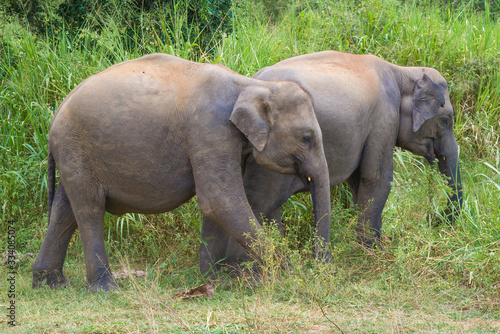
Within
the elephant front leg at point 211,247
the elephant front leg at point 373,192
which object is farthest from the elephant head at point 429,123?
the elephant front leg at point 211,247

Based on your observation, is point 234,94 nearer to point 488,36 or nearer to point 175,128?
point 175,128

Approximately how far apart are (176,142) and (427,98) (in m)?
2.39

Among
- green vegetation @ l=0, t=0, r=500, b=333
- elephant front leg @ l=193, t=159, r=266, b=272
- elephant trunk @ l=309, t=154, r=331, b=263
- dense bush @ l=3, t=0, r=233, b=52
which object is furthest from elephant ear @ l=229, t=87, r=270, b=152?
dense bush @ l=3, t=0, r=233, b=52

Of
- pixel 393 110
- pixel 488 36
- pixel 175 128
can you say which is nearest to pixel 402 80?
pixel 393 110

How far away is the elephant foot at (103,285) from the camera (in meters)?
4.73

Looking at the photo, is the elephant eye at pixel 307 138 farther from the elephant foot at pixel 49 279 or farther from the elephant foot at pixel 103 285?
the elephant foot at pixel 49 279

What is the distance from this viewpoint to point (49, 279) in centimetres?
507

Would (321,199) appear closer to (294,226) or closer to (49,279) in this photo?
(294,226)

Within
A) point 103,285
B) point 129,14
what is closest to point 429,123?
point 103,285

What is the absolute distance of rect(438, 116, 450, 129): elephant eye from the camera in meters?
5.94

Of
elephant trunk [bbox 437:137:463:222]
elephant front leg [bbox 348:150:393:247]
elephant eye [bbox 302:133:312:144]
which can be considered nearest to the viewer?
elephant eye [bbox 302:133:312:144]

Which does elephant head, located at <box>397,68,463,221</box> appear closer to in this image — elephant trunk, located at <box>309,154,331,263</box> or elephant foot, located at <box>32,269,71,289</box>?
elephant trunk, located at <box>309,154,331,263</box>

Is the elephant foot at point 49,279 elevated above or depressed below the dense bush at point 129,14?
below

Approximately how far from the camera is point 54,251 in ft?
16.7
